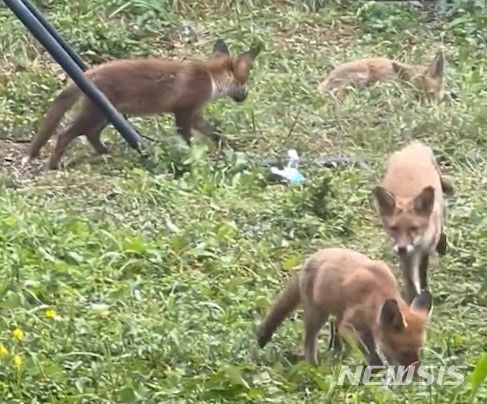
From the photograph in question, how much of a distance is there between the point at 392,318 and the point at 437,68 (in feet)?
18.9

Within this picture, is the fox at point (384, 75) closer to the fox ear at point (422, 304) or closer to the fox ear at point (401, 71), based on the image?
the fox ear at point (401, 71)

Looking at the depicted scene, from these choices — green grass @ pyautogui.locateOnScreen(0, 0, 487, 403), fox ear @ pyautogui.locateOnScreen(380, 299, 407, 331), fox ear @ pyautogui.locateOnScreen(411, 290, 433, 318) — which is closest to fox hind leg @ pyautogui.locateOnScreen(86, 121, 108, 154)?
green grass @ pyautogui.locateOnScreen(0, 0, 487, 403)

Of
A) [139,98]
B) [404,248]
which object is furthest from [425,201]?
[139,98]

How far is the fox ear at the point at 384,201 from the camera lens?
761 cm

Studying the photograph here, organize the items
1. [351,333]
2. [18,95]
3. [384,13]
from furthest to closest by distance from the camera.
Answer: [384,13] < [18,95] < [351,333]

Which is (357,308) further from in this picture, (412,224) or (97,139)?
(97,139)

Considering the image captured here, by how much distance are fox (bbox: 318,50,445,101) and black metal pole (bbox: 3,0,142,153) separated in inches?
90.5

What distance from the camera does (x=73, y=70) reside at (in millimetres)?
9406

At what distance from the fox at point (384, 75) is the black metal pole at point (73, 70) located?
2.30 metres

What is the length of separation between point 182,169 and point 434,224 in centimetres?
230

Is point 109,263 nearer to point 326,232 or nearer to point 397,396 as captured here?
point 326,232

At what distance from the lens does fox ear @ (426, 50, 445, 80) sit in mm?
11516

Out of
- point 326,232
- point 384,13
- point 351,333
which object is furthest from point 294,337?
point 384,13

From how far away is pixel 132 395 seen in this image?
19.2ft
